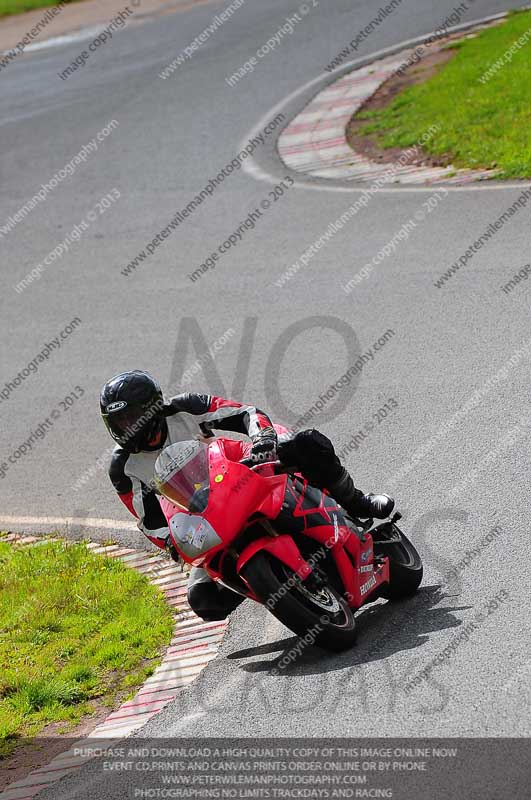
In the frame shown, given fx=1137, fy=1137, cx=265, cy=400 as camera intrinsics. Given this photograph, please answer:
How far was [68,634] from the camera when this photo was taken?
8.02 m

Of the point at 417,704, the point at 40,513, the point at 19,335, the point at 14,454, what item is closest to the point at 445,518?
the point at 417,704

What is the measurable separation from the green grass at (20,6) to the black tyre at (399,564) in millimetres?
25965

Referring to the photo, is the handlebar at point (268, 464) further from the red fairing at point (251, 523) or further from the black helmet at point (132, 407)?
the black helmet at point (132, 407)

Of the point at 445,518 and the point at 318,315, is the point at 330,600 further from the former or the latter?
the point at 318,315

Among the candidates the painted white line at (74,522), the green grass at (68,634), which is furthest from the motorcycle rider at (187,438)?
the painted white line at (74,522)

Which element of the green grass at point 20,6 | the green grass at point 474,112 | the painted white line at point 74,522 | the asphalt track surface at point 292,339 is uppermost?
the green grass at point 474,112

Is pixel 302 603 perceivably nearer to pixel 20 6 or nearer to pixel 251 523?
pixel 251 523

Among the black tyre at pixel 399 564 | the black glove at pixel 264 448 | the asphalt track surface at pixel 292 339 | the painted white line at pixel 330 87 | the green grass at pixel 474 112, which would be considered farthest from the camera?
the green grass at pixel 474 112

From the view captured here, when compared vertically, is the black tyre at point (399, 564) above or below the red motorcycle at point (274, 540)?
above

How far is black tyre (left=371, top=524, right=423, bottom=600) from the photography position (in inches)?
269

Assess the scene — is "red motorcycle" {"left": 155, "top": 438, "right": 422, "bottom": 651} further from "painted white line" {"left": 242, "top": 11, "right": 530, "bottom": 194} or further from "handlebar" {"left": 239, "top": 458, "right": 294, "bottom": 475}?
"painted white line" {"left": 242, "top": 11, "right": 530, "bottom": 194}

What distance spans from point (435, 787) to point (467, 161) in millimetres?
10739

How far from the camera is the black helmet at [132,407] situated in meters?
6.70

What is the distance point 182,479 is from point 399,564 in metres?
1.47
